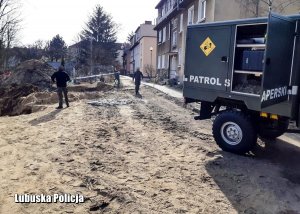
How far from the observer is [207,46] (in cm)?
686

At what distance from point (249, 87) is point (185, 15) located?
19124 millimetres

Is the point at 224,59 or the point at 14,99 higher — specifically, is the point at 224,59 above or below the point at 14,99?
above

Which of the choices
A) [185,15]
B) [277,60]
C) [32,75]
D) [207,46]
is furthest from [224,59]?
[32,75]

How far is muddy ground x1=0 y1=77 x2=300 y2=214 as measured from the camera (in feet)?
14.2

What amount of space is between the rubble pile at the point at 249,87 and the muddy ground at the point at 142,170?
1.38m

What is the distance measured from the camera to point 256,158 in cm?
640

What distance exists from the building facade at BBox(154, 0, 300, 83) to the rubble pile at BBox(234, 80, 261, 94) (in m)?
11.6

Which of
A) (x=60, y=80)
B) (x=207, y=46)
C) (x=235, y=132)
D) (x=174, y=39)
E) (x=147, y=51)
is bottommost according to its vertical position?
(x=235, y=132)

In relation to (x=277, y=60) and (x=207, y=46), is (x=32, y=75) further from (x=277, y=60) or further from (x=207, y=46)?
(x=277, y=60)

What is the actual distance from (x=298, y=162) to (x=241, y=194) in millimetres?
2267

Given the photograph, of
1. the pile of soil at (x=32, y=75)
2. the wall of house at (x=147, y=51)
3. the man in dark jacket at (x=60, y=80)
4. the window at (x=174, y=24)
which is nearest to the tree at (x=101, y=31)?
the wall of house at (x=147, y=51)

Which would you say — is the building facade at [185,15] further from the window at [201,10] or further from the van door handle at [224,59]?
the van door handle at [224,59]

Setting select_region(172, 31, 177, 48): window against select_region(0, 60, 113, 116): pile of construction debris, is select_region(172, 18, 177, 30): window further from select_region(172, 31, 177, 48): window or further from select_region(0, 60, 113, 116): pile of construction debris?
select_region(0, 60, 113, 116): pile of construction debris

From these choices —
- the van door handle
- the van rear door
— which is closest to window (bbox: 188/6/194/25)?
the van door handle
